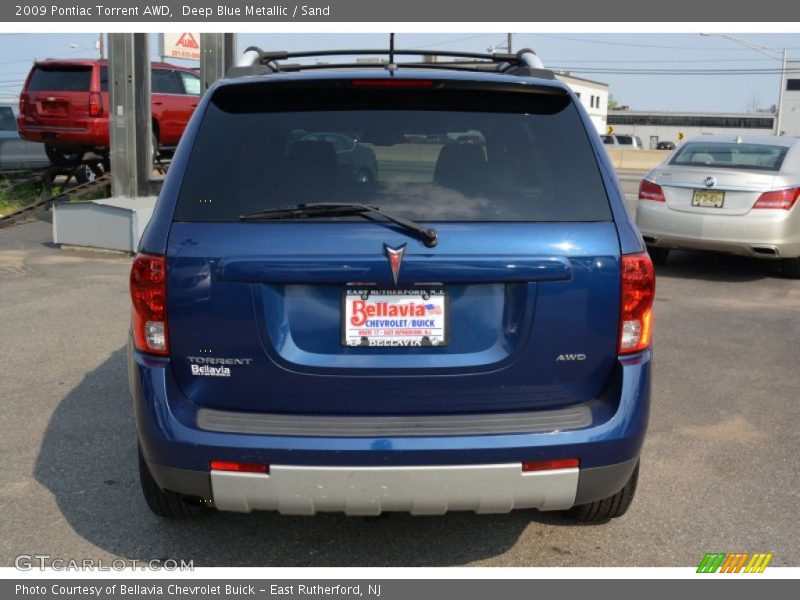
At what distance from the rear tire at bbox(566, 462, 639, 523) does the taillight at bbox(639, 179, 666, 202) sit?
21.5 feet

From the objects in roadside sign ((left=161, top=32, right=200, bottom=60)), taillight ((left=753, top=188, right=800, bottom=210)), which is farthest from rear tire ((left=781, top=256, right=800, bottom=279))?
roadside sign ((left=161, top=32, right=200, bottom=60))

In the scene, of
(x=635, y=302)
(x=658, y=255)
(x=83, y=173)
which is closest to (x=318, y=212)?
(x=635, y=302)

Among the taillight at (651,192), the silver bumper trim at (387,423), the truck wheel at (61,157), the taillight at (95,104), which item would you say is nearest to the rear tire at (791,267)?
the taillight at (651,192)

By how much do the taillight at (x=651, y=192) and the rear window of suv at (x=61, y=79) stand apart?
9.84 meters

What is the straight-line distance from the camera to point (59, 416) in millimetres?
5059

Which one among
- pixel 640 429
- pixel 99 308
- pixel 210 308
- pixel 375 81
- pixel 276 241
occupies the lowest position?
pixel 99 308

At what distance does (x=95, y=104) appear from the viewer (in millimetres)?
14867

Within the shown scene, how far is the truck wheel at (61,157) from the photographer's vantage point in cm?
1638

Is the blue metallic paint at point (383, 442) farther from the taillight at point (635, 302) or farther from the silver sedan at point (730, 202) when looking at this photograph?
the silver sedan at point (730, 202)

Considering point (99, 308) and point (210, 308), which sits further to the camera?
point (99, 308)

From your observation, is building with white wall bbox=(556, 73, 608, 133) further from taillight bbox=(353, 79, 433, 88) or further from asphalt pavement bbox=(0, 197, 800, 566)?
taillight bbox=(353, 79, 433, 88)

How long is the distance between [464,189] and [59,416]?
3.14 meters
